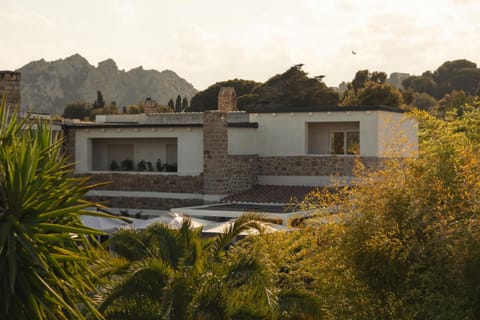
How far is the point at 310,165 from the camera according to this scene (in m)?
29.4

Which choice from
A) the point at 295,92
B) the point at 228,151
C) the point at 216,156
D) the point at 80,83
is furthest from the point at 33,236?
the point at 80,83

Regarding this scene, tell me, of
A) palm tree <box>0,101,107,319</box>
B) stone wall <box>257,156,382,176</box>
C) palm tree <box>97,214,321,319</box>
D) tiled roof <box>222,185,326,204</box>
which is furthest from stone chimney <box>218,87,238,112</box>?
palm tree <box>0,101,107,319</box>

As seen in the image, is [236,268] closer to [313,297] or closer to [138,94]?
[313,297]

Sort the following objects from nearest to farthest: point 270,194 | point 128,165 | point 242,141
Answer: point 270,194
point 242,141
point 128,165

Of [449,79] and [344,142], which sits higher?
[449,79]

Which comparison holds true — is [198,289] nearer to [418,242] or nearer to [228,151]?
[418,242]

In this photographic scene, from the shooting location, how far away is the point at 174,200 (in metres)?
29.1

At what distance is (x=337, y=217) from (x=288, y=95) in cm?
5361

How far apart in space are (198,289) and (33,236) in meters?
4.42

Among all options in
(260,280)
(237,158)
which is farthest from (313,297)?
(237,158)

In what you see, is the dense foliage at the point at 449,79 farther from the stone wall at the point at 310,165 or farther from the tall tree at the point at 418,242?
the tall tree at the point at 418,242

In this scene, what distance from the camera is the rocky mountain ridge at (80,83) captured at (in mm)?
150875

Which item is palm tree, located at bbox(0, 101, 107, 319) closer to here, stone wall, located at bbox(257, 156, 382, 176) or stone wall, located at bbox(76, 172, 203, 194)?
stone wall, located at bbox(76, 172, 203, 194)

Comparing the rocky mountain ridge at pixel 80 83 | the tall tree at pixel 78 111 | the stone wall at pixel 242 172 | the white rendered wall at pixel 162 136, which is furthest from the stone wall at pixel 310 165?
the rocky mountain ridge at pixel 80 83
